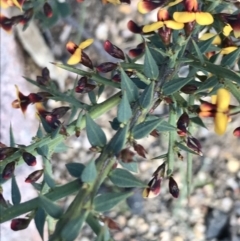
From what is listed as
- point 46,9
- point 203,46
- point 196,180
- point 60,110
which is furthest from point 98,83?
point 196,180

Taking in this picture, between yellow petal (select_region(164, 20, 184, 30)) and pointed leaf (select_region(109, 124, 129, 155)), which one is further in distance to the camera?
yellow petal (select_region(164, 20, 184, 30))

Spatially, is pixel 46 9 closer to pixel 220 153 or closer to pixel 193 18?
pixel 193 18

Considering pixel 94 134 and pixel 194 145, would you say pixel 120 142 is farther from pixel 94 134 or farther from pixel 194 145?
pixel 194 145

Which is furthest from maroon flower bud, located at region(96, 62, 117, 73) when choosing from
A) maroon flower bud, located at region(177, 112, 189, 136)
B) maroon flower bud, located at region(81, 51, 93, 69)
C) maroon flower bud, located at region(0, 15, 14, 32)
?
maroon flower bud, located at region(0, 15, 14, 32)

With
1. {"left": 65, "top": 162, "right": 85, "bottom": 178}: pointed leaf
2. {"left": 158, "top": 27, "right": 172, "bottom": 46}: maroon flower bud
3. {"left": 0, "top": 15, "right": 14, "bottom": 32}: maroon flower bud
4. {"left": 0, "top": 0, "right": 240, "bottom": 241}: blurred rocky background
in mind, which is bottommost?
{"left": 0, "top": 0, "right": 240, "bottom": 241}: blurred rocky background

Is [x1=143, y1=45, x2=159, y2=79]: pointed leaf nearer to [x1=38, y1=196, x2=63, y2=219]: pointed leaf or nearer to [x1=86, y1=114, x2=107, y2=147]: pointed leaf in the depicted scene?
[x1=86, y1=114, x2=107, y2=147]: pointed leaf
